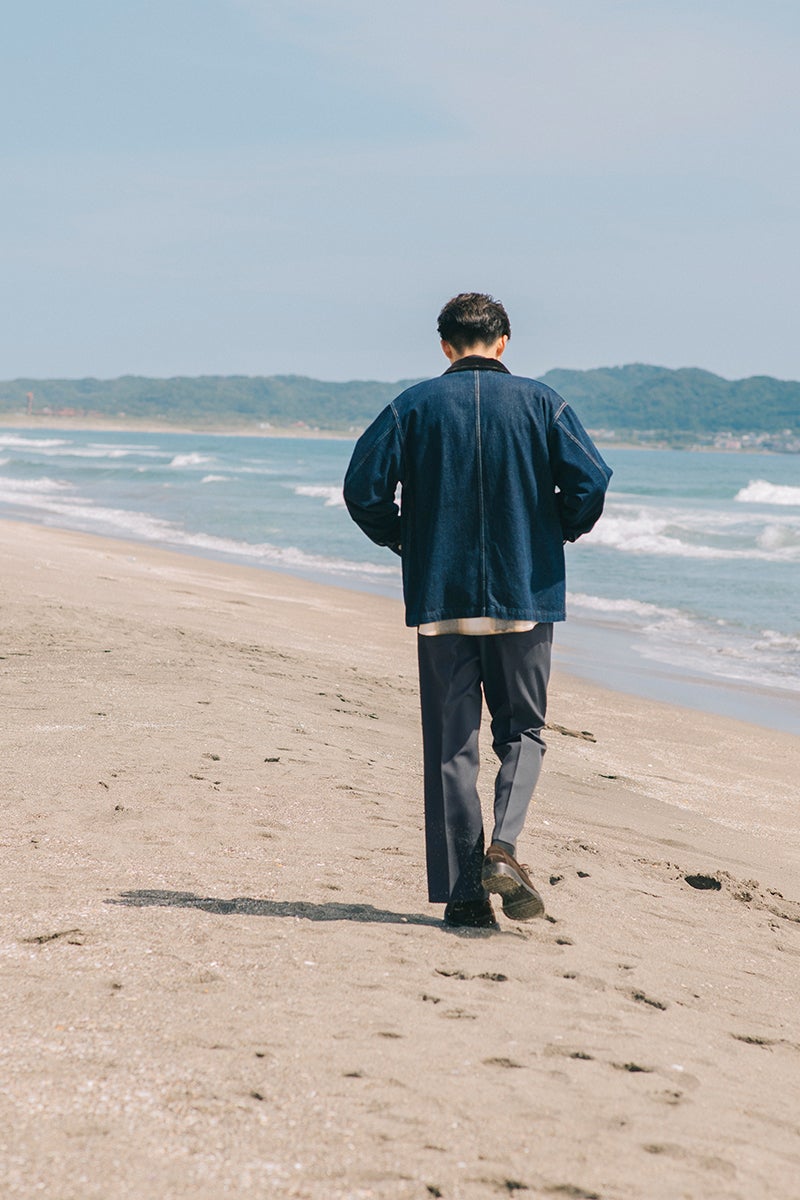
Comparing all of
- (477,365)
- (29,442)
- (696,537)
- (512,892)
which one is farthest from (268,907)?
(29,442)

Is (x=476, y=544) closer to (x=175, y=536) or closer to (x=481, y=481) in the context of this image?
(x=481, y=481)

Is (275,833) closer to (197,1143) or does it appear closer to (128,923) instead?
(128,923)

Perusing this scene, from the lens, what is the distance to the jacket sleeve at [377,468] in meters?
3.56

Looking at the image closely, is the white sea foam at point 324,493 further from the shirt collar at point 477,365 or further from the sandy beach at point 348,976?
the shirt collar at point 477,365

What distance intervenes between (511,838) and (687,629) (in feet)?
39.7

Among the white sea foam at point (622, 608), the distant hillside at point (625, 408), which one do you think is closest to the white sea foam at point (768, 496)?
the white sea foam at point (622, 608)

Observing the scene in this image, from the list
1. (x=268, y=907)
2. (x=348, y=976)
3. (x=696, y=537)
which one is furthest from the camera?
(x=696, y=537)

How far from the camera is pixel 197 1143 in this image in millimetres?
2248

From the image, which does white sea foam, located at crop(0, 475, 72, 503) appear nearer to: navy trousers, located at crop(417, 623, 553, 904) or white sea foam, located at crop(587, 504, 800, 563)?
white sea foam, located at crop(587, 504, 800, 563)

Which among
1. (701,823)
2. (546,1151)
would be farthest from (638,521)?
(546,1151)

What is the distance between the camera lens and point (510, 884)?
358 cm

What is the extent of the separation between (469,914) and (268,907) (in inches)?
24.4

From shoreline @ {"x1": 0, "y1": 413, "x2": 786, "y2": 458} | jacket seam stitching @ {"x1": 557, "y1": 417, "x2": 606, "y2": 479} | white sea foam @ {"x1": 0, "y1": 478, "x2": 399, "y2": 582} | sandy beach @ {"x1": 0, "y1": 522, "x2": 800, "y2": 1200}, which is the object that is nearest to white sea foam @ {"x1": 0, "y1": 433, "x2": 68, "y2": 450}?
shoreline @ {"x1": 0, "y1": 413, "x2": 786, "y2": 458}

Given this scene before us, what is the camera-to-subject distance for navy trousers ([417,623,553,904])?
3588 mm
